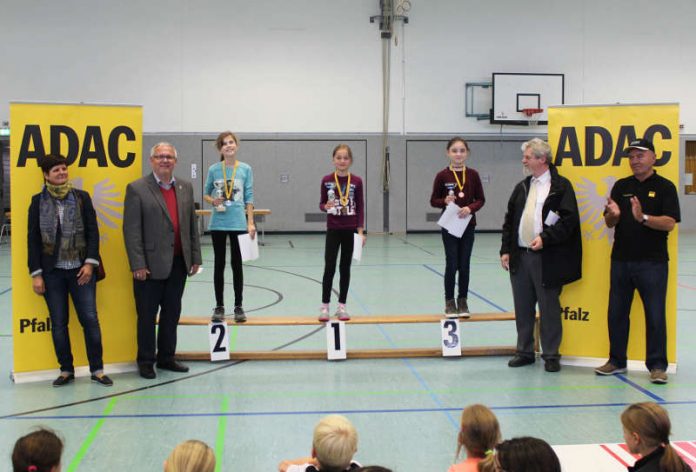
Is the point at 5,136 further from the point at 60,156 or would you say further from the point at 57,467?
the point at 57,467

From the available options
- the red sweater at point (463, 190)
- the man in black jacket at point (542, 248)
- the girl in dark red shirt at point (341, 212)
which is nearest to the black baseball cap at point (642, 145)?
the man in black jacket at point (542, 248)

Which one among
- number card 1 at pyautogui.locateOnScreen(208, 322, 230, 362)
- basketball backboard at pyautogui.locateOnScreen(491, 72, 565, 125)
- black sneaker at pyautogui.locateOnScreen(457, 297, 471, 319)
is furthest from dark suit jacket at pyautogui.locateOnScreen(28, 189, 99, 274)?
basketball backboard at pyautogui.locateOnScreen(491, 72, 565, 125)

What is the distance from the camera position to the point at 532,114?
1692 cm

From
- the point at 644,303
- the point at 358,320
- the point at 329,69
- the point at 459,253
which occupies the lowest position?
the point at 358,320

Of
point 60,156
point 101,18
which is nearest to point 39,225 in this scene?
point 60,156

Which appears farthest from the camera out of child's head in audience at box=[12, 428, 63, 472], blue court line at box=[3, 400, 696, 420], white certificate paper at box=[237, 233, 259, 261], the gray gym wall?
the gray gym wall

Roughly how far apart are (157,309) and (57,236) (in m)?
0.90

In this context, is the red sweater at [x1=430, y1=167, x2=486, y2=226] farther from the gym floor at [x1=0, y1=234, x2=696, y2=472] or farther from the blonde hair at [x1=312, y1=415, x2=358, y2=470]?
the blonde hair at [x1=312, y1=415, x2=358, y2=470]

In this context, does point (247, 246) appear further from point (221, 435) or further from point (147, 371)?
point (221, 435)

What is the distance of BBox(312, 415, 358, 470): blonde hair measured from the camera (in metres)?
2.07

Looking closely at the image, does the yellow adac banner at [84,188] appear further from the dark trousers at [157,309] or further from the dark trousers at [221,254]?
the dark trousers at [221,254]

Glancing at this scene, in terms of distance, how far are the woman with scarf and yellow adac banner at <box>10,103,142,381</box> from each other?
23cm

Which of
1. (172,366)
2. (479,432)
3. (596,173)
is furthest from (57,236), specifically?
(596,173)

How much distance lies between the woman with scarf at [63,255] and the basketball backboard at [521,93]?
13882mm
